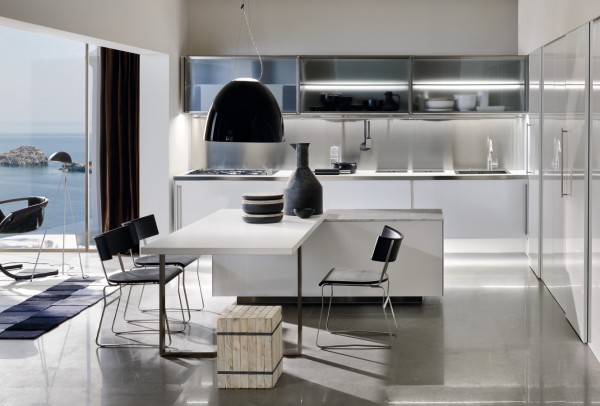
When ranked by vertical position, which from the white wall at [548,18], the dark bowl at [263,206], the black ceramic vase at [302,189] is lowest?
the dark bowl at [263,206]

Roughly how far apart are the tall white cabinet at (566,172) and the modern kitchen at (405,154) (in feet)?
0.08

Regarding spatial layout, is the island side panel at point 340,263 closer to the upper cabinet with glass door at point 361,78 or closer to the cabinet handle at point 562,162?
the cabinet handle at point 562,162

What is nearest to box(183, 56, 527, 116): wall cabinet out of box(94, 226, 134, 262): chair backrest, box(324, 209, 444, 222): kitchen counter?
box(324, 209, 444, 222): kitchen counter

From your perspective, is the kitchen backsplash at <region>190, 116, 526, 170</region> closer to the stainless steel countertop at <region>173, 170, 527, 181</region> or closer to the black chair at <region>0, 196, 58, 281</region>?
the stainless steel countertop at <region>173, 170, 527, 181</region>

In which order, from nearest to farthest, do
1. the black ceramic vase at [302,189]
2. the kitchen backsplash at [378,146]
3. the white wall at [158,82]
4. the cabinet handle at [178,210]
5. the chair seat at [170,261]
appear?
the chair seat at [170,261] → the black ceramic vase at [302,189] → the white wall at [158,82] → the cabinet handle at [178,210] → the kitchen backsplash at [378,146]

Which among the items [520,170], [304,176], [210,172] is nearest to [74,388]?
[304,176]

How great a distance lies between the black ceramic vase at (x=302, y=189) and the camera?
294 inches

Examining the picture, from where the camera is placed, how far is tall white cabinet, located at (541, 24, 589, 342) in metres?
6.43

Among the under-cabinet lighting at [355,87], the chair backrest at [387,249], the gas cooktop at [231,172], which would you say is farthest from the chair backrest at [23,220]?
the chair backrest at [387,249]

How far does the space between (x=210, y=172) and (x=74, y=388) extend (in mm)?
5395

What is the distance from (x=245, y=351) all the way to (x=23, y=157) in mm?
6466

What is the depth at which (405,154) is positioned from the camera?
A: 11141mm

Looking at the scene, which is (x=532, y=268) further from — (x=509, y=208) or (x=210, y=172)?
(x=210, y=172)

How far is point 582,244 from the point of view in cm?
646
